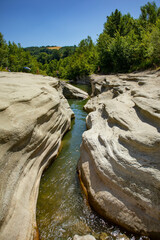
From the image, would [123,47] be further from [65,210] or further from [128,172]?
[65,210]

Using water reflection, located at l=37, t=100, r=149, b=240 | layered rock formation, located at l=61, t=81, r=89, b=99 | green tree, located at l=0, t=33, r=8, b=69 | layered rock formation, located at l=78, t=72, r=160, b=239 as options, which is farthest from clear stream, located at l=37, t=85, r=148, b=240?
green tree, located at l=0, t=33, r=8, b=69

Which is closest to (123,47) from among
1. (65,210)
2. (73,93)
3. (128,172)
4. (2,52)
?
(73,93)

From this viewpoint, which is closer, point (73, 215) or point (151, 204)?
point (151, 204)

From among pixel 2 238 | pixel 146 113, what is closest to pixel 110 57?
pixel 146 113

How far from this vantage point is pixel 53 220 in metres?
4.03

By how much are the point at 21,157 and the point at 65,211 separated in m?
1.90

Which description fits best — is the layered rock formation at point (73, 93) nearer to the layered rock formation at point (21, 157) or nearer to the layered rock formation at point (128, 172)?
the layered rock formation at point (21, 157)

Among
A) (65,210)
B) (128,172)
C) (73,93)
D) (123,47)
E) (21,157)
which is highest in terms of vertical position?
(123,47)

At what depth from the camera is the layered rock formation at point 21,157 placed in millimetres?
3344

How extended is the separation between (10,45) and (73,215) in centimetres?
4016

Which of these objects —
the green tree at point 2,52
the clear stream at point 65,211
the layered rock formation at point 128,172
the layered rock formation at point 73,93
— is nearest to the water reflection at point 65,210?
the clear stream at point 65,211

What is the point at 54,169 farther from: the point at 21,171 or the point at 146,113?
the point at 146,113

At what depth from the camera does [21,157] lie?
4.36 metres

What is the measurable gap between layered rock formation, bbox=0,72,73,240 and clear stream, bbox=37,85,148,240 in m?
0.35
